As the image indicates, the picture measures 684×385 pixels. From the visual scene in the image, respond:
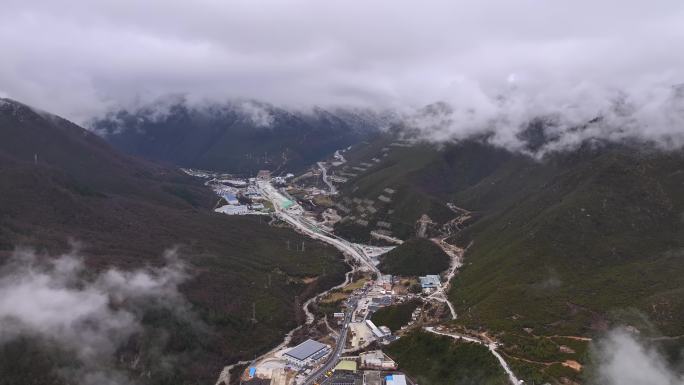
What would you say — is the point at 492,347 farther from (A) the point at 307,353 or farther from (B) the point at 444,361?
(A) the point at 307,353

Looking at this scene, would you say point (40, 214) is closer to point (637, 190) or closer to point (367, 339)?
point (367, 339)

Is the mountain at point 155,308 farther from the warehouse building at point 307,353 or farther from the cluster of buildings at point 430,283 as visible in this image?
the cluster of buildings at point 430,283

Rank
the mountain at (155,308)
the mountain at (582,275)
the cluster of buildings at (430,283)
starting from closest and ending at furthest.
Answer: the mountain at (155,308), the mountain at (582,275), the cluster of buildings at (430,283)

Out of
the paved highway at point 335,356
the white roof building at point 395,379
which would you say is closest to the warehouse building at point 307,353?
the paved highway at point 335,356

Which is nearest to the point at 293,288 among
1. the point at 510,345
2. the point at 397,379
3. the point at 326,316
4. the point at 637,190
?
the point at 326,316

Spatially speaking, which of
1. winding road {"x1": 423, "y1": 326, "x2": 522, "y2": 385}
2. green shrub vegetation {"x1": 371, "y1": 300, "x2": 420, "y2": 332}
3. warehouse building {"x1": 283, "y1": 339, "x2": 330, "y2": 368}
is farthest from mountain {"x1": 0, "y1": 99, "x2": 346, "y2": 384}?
winding road {"x1": 423, "y1": 326, "x2": 522, "y2": 385}

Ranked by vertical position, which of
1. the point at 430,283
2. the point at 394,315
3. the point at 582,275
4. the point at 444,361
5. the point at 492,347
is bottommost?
the point at 444,361

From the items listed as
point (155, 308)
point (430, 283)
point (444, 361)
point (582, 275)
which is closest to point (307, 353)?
point (444, 361)

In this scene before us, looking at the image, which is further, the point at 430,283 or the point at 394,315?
the point at 430,283

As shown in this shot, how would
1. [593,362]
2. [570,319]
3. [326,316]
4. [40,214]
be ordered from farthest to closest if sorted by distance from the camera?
[40,214] < [326,316] < [570,319] < [593,362]
